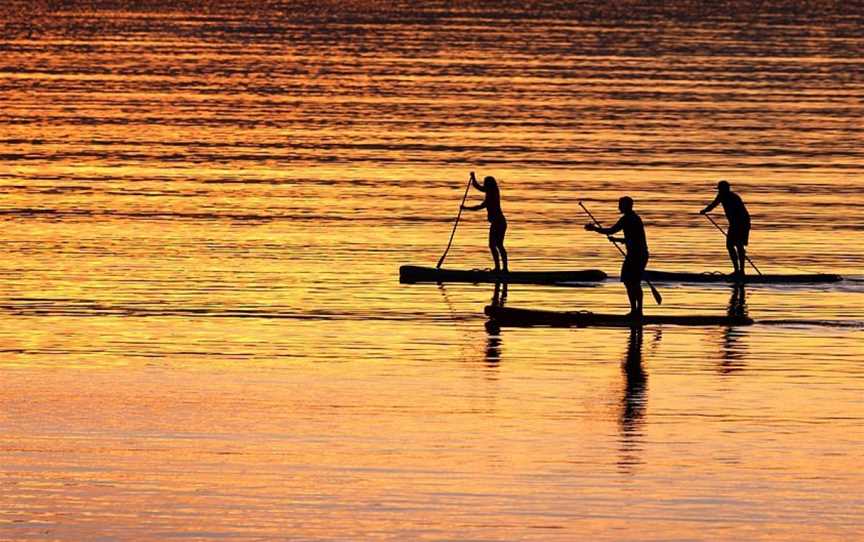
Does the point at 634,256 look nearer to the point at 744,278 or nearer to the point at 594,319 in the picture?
the point at 594,319

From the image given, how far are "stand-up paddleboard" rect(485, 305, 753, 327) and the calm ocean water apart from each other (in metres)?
0.31

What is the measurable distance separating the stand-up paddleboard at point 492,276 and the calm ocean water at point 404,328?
0.96 ft

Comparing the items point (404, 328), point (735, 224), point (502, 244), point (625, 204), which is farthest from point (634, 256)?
point (735, 224)

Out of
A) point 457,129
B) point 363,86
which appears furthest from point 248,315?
point 363,86

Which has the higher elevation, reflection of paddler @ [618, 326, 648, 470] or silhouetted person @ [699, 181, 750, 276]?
silhouetted person @ [699, 181, 750, 276]

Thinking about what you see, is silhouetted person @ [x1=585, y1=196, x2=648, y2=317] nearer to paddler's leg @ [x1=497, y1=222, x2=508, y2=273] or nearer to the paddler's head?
the paddler's head

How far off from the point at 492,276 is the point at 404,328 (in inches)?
200

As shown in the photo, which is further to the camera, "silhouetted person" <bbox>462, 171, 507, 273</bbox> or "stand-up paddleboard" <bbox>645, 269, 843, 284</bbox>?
"silhouetted person" <bbox>462, 171, 507, 273</bbox>

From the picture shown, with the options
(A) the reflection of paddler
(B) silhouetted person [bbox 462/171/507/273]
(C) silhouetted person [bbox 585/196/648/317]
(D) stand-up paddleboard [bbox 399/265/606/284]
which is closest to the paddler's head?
(C) silhouetted person [bbox 585/196/648/317]

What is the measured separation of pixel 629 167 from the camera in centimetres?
5722

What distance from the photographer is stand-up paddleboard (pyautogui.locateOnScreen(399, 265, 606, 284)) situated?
37.4 metres

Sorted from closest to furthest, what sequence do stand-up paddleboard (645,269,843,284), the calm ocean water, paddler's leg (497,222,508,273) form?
the calm ocean water
stand-up paddleboard (645,269,843,284)
paddler's leg (497,222,508,273)

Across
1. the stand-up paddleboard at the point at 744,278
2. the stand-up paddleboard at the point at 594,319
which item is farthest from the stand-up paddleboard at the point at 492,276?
the stand-up paddleboard at the point at 594,319

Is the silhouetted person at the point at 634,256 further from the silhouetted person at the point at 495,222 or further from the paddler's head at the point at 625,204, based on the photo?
the silhouetted person at the point at 495,222
